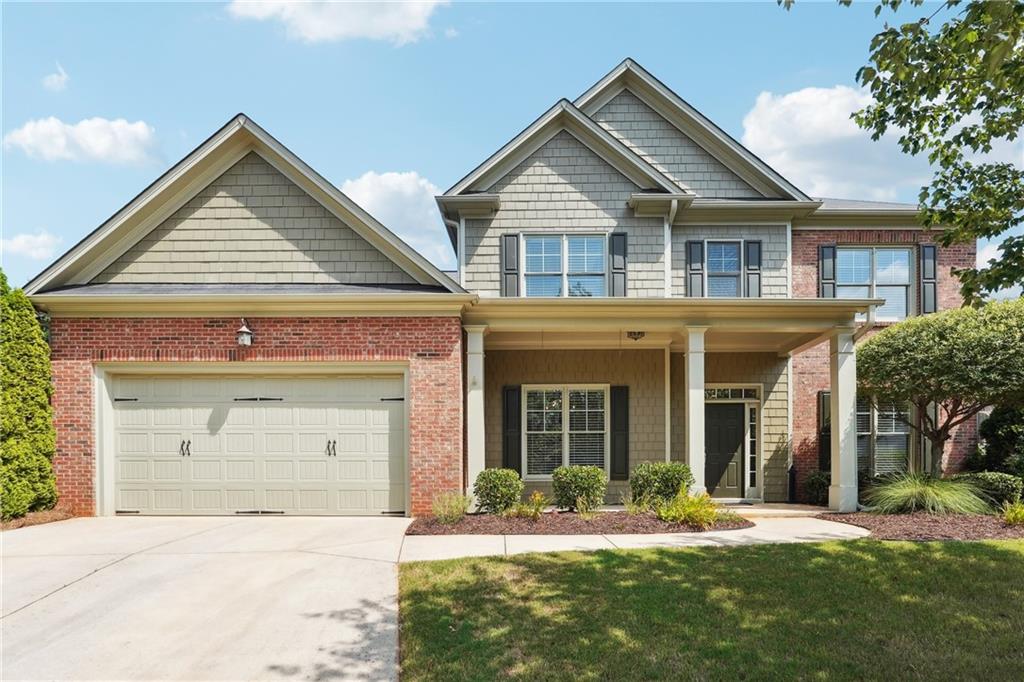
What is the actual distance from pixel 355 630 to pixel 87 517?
7.30 m

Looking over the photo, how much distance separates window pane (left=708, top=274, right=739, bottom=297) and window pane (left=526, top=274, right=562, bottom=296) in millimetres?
3273

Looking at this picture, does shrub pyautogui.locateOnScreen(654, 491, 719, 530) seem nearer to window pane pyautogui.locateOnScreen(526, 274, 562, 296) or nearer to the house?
the house

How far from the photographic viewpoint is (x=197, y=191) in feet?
35.7

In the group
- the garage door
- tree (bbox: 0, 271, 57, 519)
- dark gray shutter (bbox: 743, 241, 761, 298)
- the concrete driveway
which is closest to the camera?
the concrete driveway

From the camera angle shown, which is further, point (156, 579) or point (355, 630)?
point (156, 579)

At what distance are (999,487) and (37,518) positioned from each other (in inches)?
611

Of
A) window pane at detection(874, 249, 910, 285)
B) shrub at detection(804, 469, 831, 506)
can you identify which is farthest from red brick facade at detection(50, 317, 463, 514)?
window pane at detection(874, 249, 910, 285)

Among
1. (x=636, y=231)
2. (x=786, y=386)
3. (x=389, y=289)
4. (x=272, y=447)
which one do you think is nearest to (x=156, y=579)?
(x=272, y=447)

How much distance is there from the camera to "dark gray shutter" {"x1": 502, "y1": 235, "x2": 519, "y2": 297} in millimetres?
12617

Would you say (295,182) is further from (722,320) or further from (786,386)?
(786,386)

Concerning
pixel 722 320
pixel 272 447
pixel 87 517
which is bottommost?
pixel 87 517

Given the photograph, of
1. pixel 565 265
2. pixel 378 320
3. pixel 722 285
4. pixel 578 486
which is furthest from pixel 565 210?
pixel 578 486

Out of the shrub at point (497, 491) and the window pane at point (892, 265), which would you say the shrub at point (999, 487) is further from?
the shrub at point (497, 491)

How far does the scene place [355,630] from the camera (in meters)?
5.14
